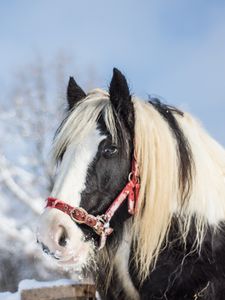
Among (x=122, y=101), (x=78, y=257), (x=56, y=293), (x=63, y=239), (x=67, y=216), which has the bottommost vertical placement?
(x=56, y=293)

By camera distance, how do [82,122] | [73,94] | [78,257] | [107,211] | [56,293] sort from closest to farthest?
[78,257] → [107,211] → [82,122] → [73,94] → [56,293]

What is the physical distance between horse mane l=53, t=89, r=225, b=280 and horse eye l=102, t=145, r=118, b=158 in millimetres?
62

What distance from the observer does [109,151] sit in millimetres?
2613

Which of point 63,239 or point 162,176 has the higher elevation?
point 162,176

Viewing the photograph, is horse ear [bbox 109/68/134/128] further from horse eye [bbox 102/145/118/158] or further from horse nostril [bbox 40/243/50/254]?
horse nostril [bbox 40/243/50/254]

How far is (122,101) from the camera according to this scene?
275 centimetres

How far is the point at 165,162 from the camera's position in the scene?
267 centimetres

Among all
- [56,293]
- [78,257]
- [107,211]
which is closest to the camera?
[78,257]

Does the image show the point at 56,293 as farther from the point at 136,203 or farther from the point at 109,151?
the point at 109,151

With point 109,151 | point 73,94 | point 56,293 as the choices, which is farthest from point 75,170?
point 56,293

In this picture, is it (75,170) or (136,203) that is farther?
(136,203)

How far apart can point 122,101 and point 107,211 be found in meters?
0.62

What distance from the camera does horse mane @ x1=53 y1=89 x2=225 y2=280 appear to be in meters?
2.61

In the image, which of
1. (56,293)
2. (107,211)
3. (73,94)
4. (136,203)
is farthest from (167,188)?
(56,293)
